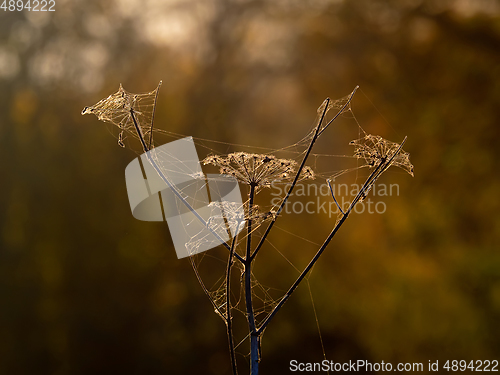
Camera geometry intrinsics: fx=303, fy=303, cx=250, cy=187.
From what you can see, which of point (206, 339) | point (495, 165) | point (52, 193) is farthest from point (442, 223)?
point (52, 193)

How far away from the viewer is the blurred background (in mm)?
954

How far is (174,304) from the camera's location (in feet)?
3.80

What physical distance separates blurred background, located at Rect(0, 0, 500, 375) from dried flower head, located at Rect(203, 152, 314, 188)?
0.50 meters

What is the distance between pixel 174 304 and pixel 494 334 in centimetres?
105

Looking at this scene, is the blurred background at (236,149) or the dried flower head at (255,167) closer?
the dried flower head at (255,167)

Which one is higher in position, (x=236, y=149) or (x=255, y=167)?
(x=236, y=149)

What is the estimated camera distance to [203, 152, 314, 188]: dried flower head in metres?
0.59

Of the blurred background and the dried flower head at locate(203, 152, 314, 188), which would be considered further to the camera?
the blurred background

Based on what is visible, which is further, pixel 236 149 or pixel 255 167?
pixel 236 149

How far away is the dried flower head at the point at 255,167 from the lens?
59cm

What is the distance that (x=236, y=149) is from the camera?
1.14 m

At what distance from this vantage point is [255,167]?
599mm

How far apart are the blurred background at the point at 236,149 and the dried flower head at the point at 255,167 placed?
A: 0.50 meters

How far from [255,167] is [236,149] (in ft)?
1.82
